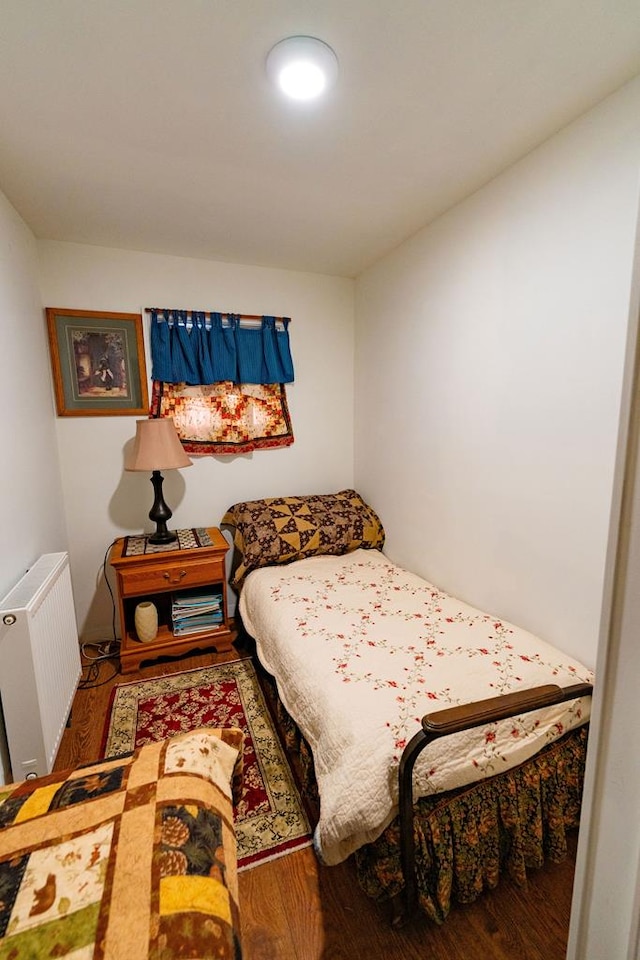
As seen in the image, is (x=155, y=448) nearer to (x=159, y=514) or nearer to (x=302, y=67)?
(x=159, y=514)

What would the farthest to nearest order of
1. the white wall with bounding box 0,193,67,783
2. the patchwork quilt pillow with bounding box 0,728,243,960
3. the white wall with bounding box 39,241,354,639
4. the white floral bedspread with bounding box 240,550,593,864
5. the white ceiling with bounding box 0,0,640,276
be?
the white wall with bounding box 39,241,354,639 < the white wall with bounding box 0,193,67,783 < the white floral bedspread with bounding box 240,550,593,864 < the white ceiling with bounding box 0,0,640,276 < the patchwork quilt pillow with bounding box 0,728,243,960

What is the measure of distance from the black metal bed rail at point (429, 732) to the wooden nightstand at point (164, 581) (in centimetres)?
166

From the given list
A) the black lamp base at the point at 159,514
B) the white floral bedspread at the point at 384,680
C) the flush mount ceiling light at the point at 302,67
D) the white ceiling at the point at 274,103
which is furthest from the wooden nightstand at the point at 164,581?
the flush mount ceiling light at the point at 302,67

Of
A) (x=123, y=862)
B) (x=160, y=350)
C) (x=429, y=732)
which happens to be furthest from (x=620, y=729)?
(x=160, y=350)

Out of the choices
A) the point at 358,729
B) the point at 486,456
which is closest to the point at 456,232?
the point at 486,456

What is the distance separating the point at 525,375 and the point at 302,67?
1.31m

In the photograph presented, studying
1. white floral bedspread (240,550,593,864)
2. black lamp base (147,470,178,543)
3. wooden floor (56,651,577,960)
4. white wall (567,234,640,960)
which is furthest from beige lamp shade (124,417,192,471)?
white wall (567,234,640,960)

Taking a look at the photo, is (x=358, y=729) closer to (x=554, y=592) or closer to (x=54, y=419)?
(x=554, y=592)

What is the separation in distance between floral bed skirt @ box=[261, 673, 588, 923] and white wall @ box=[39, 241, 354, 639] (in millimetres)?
2137

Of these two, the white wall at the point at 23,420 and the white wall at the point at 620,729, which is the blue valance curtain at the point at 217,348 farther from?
the white wall at the point at 620,729

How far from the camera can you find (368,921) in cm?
123

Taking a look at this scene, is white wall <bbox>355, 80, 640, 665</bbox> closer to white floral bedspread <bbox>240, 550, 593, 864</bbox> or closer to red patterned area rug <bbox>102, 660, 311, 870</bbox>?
white floral bedspread <bbox>240, 550, 593, 864</bbox>

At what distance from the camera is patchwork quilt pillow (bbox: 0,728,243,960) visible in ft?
2.13

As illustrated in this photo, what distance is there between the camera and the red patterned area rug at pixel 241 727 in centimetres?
148
